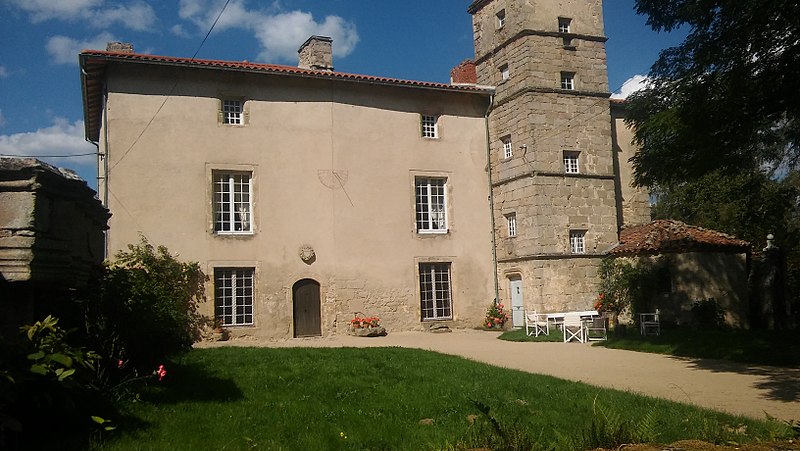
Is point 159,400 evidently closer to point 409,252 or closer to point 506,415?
point 506,415

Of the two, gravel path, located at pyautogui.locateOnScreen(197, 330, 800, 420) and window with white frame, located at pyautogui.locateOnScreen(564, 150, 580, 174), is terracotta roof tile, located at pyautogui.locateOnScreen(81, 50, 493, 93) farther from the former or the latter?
gravel path, located at pyautogui.locateOnScreen(197, 330, 800, 420)

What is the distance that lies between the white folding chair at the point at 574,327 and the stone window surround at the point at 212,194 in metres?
8.96

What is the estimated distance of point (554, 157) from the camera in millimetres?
20297

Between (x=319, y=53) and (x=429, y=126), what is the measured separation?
14.0ft

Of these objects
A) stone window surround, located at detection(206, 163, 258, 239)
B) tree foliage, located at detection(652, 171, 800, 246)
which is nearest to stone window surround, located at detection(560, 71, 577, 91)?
tree foliage, located at detection(652, 171, 800, 246)

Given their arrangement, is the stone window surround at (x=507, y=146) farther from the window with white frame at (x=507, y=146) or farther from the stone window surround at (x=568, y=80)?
the stone window surround at (x=568, y=80)

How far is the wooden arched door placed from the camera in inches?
746

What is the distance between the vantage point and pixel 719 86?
943 cm

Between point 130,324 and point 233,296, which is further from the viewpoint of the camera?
point 233,296

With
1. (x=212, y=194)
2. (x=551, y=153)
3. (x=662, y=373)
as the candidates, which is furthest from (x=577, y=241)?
(x=212, y=194)

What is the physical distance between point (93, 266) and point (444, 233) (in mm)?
14961

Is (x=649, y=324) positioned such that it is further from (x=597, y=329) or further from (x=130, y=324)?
(x=130, y=324)

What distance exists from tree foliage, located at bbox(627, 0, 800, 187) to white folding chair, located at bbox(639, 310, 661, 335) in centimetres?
596

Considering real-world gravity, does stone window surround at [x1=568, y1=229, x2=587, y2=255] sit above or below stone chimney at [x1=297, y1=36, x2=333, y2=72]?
below
